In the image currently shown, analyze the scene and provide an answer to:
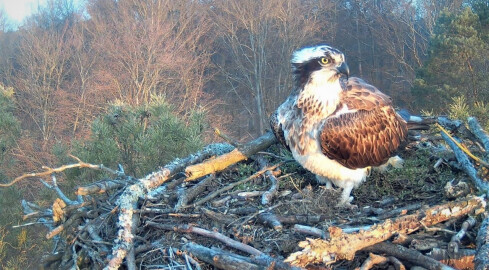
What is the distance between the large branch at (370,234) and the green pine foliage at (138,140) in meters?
5.55

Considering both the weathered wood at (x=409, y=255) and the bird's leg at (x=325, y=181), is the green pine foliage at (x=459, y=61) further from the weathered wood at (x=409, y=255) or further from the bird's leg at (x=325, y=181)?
the weathered wood at (x=409, y=255)

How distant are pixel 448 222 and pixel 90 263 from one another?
105 inches

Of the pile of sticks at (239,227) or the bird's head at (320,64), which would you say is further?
the bird's head at (320,64)

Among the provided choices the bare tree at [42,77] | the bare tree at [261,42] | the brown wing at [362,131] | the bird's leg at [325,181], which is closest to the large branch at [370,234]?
the brown wing at [362,131]

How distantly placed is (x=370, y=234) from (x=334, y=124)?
126cm

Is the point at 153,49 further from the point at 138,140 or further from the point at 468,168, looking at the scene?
the point at 468,168

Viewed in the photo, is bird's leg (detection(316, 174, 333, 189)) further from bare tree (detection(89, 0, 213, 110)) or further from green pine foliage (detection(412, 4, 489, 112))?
bare tree (detection(89, 0, 213, 110))

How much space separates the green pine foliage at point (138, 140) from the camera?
27.5 ft

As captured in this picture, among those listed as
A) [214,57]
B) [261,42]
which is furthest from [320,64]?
[214,57]

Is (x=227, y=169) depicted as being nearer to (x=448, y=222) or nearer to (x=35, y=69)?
(x=448, y=222)

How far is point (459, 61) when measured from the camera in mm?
16688

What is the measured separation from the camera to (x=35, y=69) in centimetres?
2338

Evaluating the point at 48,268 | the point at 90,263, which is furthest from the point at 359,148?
the point at 48,268

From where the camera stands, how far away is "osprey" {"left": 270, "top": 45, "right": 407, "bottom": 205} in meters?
3.90
